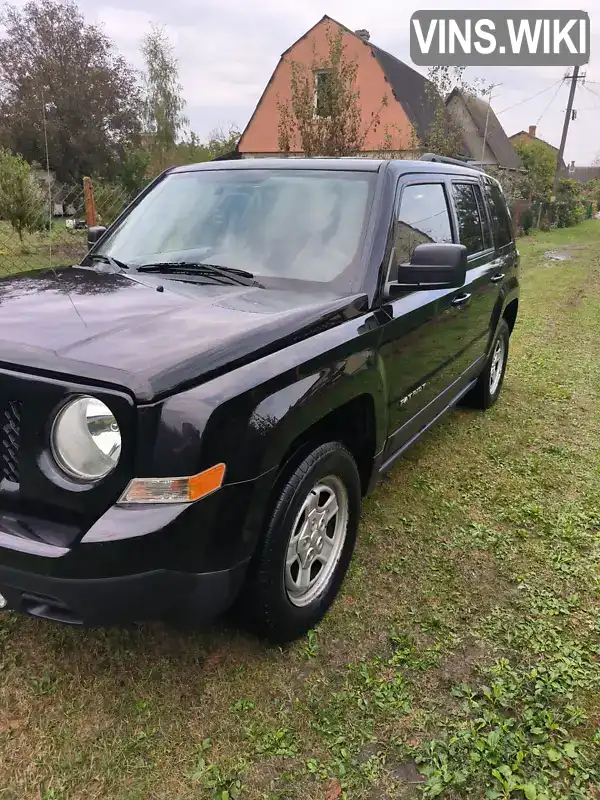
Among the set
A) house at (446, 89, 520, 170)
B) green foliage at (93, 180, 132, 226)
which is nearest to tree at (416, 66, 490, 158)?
house at (446, 89, 520, 170)

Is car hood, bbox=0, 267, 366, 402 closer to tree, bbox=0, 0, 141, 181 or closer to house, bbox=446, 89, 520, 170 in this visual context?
house, bbox=446, 89, 520, 170

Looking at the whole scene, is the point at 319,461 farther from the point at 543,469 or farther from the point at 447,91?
the point at 447,91

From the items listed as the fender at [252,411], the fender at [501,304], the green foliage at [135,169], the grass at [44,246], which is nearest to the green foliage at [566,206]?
the green foliage at [135,169]

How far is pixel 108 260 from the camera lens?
10.6 feet

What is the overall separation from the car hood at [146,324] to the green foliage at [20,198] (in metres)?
7.60

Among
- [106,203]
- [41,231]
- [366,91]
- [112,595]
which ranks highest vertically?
[366,91]

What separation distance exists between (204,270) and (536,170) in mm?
36553

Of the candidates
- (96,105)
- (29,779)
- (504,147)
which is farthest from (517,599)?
(504,147)

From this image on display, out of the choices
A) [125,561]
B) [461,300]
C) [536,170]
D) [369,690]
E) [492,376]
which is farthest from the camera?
[536,170]

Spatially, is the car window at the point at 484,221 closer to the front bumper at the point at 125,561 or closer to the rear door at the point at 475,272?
the rear door at the point at 475,272

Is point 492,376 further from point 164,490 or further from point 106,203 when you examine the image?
point 106,203

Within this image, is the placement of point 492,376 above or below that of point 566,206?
below

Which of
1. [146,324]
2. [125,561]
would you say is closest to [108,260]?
[146,324]

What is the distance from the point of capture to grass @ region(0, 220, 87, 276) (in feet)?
30.2
